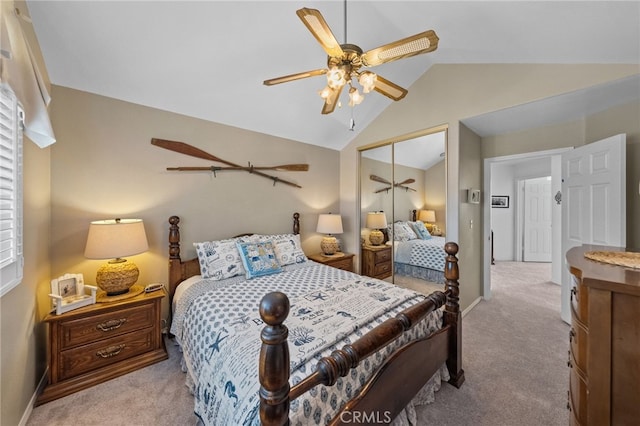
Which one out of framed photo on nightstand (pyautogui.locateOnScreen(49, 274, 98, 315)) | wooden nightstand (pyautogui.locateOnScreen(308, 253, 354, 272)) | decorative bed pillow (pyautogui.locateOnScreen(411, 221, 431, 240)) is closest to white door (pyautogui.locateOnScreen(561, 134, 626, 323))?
decorative bed pillow (pyautogui.locateOnScreen(411, 221, 431, 240))

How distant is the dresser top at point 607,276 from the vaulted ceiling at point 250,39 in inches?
66.7

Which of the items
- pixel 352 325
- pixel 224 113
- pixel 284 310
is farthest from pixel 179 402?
pixel 224 113

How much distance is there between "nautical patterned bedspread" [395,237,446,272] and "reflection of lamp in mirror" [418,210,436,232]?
0.55ft

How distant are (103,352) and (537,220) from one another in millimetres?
7893

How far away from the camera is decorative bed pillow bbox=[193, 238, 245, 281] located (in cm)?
245

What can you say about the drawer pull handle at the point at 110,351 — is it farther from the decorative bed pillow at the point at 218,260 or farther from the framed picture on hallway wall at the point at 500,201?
the framed picture on hallway wall at the point at 500,201

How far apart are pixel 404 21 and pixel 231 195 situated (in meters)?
2.54

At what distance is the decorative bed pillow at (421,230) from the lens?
3.23 meters

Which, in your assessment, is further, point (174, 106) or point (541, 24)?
point (174, 106)

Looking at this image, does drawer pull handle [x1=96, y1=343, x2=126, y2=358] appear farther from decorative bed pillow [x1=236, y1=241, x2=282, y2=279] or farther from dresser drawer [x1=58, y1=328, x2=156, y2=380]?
decorative bed pillow [x1=236, y1=241, x2=282, y2=279]

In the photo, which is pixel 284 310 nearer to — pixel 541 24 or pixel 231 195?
pixel 231 195

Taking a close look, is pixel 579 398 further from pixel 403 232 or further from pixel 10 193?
pixel 10 193

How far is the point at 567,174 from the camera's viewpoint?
9.34 ft

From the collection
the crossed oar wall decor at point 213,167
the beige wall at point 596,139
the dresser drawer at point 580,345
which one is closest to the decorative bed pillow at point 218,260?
the crossed oar wall decor at point 213,167
